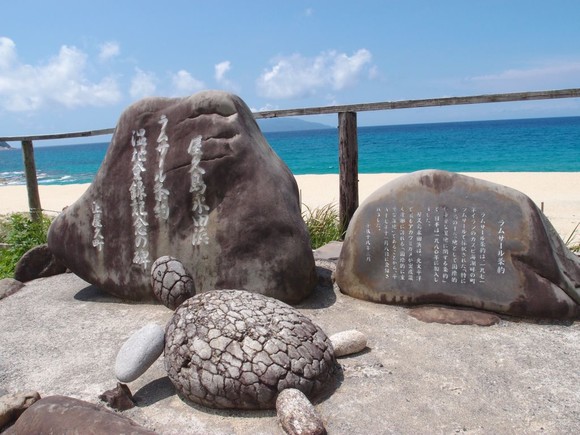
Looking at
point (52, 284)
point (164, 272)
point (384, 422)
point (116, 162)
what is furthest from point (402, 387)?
point (52, 284)

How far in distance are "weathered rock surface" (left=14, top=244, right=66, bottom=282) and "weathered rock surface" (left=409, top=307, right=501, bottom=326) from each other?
3742 millimetres

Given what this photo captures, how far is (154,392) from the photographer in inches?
115

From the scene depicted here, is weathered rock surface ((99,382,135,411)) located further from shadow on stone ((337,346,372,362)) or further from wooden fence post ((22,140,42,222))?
wooden fence post ((22,140,42,222))

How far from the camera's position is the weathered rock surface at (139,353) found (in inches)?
113

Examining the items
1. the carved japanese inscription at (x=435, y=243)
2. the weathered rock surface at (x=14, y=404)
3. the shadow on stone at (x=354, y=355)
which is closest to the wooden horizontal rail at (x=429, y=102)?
the carved japanese inscription at (x=435, y=243)

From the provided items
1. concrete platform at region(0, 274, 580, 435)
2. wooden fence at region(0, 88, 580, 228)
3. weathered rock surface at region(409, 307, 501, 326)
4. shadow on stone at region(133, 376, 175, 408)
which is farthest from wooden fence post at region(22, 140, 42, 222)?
weathered rock surface at region(409, 307, 501, 326)

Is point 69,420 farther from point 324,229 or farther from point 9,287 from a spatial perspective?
point 324,229

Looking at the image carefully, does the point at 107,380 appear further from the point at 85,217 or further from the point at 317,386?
the point at 85,217

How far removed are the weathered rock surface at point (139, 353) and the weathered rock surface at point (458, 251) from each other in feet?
5.84

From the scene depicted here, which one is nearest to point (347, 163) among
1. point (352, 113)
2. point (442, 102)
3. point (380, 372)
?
point (352, 113)

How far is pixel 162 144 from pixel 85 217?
981 millimetres

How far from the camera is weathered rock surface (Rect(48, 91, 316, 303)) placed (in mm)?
3996

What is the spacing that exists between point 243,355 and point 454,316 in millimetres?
1837

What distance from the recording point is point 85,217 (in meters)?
4.51
